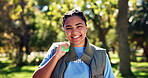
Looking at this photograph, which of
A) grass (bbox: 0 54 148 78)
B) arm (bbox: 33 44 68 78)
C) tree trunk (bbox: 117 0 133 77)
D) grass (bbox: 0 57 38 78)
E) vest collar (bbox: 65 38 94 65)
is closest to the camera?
arm (bbox: 33 44 68 78)

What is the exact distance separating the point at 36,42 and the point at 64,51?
23762mm

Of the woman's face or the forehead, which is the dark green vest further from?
the forehead

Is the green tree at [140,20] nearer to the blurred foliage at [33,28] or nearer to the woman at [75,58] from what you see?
the blurred foliage at [33,28]

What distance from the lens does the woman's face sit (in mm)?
1816

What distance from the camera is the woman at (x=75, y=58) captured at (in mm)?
1704

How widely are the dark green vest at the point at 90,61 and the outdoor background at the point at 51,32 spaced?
4277 mm

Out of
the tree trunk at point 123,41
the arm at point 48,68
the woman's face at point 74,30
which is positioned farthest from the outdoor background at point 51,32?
the arm at point 48,68

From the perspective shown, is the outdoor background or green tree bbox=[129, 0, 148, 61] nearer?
the outdoor background

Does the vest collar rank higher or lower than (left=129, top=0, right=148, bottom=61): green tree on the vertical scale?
lower

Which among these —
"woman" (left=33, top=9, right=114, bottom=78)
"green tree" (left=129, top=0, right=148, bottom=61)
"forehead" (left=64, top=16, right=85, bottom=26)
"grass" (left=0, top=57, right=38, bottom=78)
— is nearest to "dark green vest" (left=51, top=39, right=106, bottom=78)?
"woman" (left=33, top=9, right=114, bottom=78)

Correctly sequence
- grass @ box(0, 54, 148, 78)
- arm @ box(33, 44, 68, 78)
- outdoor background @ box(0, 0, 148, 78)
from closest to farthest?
arm @ box(33, 44, 68, 78)
outdoor background @ box(0, 0, 148, 78)
grass @ box(0, 54, 148, 78)

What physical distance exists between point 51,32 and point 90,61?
23174 mm

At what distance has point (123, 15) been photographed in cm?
905

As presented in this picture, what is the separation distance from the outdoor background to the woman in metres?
4.26
